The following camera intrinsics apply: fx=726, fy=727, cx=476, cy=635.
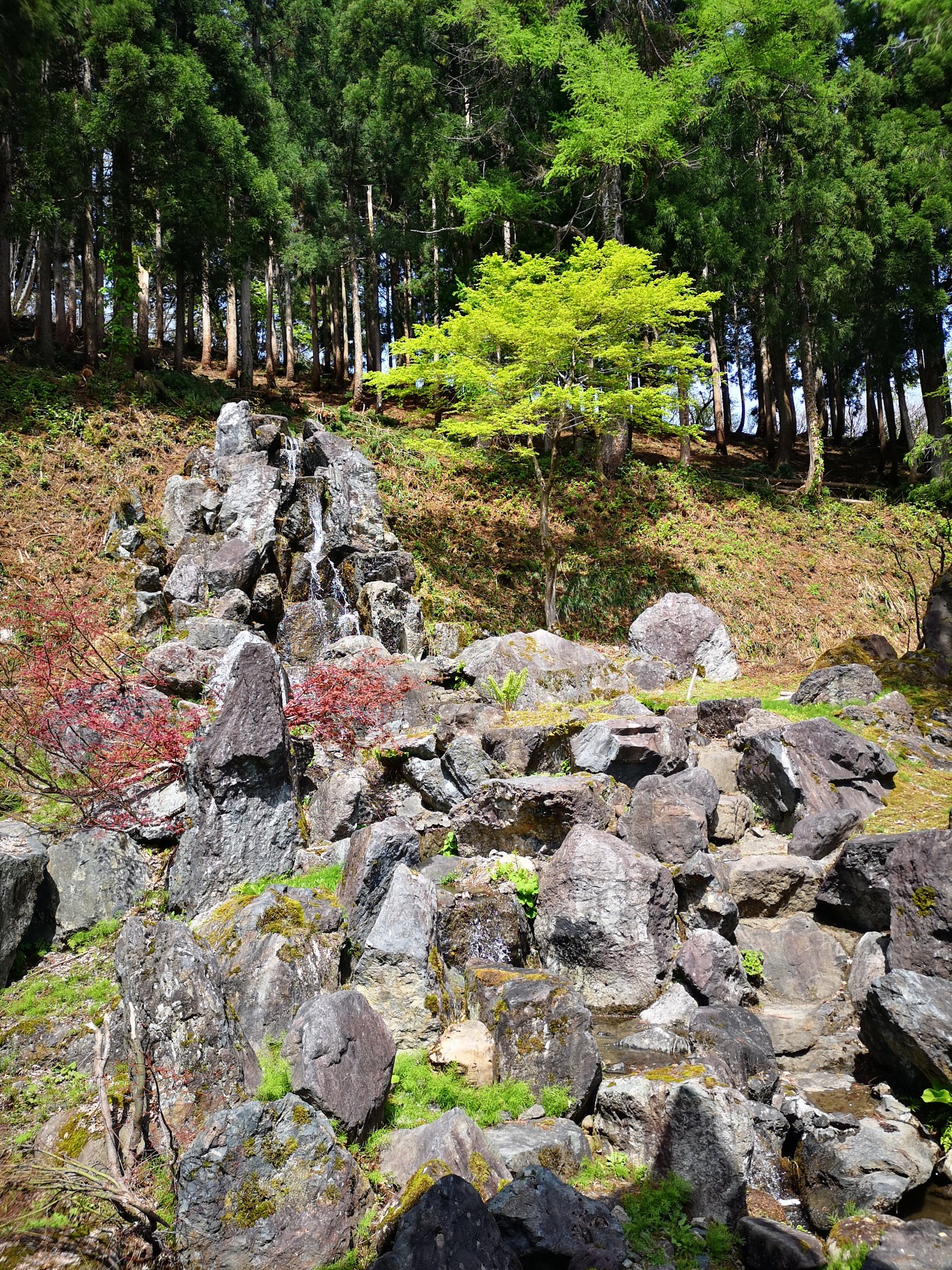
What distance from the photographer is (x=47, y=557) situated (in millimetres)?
14125

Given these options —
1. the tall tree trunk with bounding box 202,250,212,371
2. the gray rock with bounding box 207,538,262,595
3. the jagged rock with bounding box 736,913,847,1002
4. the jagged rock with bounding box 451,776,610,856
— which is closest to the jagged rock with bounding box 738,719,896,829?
the jagged rock with bounding box 736,913,847,1002

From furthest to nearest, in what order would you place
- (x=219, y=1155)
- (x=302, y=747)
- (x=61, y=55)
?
1. (x=61, y=55)
2. (x=302, y=747)
3. (x=219, y=1155)

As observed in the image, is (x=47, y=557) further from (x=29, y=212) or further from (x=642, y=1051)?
(x=642, y=1051)

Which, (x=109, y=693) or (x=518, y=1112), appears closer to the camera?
(x=518, y=1112)

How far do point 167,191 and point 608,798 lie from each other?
1912 cm

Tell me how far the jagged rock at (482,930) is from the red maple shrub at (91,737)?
3721 millimetres

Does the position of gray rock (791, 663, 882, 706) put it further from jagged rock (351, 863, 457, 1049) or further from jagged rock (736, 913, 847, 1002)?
jagged rock (351, 863, 457, 1049)

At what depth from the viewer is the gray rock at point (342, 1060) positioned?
432cm

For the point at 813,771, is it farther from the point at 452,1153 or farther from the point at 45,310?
the point at 45,310

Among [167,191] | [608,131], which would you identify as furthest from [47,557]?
[608,131]

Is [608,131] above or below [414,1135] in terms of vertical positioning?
above

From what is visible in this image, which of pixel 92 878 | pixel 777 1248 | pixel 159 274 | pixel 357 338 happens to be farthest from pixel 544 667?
pixel 159 274

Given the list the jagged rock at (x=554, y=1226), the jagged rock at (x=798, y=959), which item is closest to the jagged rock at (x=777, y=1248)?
the jagged rock at (x=554, y=1226)

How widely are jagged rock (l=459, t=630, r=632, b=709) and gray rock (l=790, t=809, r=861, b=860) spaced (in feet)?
14.6
